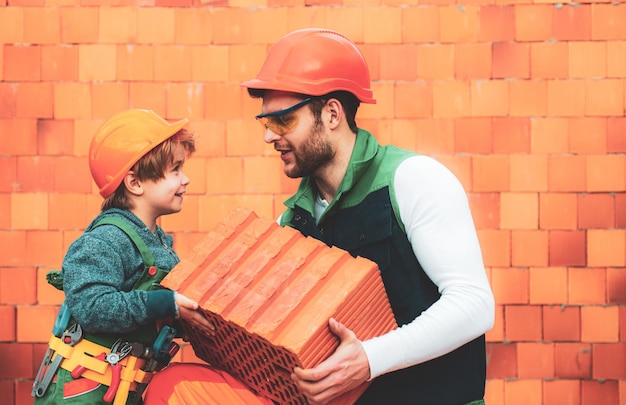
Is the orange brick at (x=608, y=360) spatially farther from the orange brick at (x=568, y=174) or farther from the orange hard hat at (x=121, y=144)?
the orange hard hat at (x=121, y=144)

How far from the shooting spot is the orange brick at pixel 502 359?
4.24 meters

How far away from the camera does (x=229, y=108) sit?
14.0ft

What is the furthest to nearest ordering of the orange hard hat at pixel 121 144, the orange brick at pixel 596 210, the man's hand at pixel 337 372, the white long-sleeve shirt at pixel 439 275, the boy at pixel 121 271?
the orange brick at pixel 596 210
the orange hard hat at pixel 121 144
the boy at pixel 121 271
the white long-sleeve shirt at pixel 439 275
the man's hand at pixel 337 372

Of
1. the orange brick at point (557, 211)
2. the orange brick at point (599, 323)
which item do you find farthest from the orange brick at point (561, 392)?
the orange brick at point (557, 211)

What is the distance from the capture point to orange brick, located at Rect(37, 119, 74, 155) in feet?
14.0

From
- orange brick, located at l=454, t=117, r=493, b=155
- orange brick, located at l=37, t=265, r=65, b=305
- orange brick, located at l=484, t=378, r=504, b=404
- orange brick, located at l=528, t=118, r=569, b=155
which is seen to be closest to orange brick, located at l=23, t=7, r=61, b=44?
orange brick, located at l=37, t=265, r=65, b=305

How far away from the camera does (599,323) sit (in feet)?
13.8

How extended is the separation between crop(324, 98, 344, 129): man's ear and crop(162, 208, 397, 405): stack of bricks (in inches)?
17.9

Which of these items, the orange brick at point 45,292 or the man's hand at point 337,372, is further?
the orange brick at point 45,292

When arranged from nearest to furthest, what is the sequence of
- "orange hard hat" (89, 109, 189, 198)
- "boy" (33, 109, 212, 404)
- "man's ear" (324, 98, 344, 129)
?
"boy" (33, 109, 212, 404)
"man's ear" (324, 98, 344, 129)
"orange hard hat" (89, 109, 189, 198)

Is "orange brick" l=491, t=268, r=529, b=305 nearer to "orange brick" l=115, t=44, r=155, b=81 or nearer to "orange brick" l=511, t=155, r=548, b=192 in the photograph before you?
"orange brick" l=511, t=155, r=548, b=192

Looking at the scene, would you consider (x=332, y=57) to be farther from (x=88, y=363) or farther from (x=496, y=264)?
(x=496, y=264)

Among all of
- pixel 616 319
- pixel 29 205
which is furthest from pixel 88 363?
pixel 616 319

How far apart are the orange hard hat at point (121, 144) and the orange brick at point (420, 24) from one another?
1.69 metres
